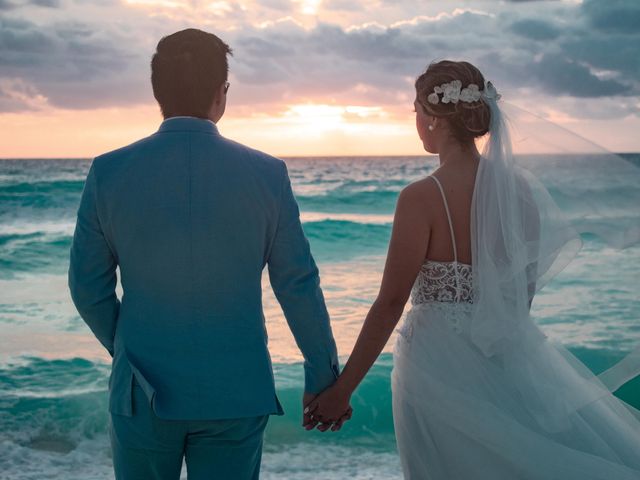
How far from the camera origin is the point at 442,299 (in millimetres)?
2705

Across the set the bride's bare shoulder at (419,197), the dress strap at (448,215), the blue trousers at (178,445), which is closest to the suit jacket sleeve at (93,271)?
the blue trousers at (178,445)

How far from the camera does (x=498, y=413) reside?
2564mm

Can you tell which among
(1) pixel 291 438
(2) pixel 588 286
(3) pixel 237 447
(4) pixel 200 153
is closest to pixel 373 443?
(1) pixel 291 438

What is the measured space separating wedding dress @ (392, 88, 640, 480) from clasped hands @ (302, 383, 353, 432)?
0.20 metres

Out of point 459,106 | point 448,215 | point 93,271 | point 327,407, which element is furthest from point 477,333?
point 93,271

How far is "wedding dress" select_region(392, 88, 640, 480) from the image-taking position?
2.56 metres

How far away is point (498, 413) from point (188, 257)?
3.83 feet

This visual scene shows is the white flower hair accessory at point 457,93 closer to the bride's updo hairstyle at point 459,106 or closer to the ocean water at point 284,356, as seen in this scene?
the bride's updo hairstyle at point 459,106

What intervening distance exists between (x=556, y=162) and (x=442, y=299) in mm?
693

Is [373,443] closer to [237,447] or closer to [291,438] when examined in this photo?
[291,438]

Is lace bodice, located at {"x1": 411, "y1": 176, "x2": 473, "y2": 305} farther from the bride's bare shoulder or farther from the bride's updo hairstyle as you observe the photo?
the bride's updo hairstyle

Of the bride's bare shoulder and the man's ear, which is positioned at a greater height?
the man's ear

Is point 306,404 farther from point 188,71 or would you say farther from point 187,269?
point 188,71

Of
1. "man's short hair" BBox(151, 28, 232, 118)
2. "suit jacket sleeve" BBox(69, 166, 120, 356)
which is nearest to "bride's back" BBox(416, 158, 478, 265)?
"man's short hair" BBox(151, 28, 232, 118)
